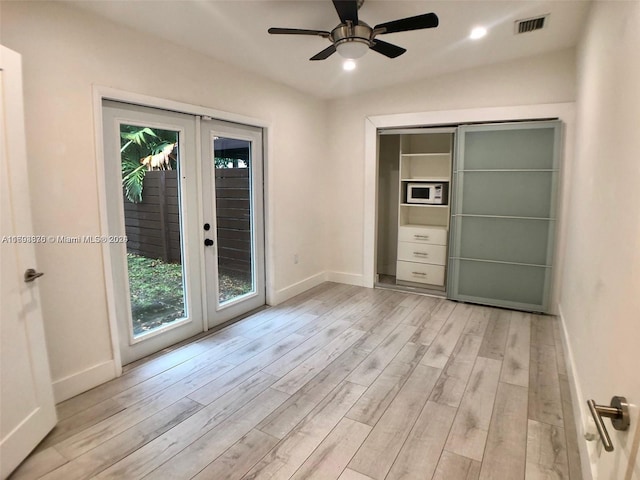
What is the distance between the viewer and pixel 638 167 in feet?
4.33

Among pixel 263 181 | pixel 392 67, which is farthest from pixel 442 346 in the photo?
pixel 392 67

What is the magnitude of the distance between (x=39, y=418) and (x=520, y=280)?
4439 millimetres

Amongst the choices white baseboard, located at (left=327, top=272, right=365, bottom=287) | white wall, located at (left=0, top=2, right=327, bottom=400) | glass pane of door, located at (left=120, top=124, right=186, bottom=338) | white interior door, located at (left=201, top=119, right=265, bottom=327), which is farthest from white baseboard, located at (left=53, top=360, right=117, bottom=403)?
white baseboard, located at (left=327, top=272, right=365, bottom=287)

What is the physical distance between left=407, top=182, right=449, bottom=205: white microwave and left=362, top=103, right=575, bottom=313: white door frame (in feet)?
1.69

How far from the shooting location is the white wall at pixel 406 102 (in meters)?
3.81

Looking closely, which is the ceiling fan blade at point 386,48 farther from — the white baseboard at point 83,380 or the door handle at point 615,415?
the white baseboard at point 83,380

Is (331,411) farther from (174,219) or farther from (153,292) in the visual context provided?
(174,219)

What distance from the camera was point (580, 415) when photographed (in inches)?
83.0

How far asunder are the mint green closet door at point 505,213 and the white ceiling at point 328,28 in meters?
0.85

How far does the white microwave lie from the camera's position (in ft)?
15.8

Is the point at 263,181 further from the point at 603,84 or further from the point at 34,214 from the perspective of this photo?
the point at 603,84

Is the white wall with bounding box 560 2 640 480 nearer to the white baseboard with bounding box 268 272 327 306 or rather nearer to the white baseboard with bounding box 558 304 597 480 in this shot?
the white baseboard with bounding box 558 304 597 480

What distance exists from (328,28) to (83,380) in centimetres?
328

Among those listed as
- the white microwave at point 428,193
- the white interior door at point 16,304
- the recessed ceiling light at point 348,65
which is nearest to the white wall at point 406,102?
the white microwave at point 428,193
